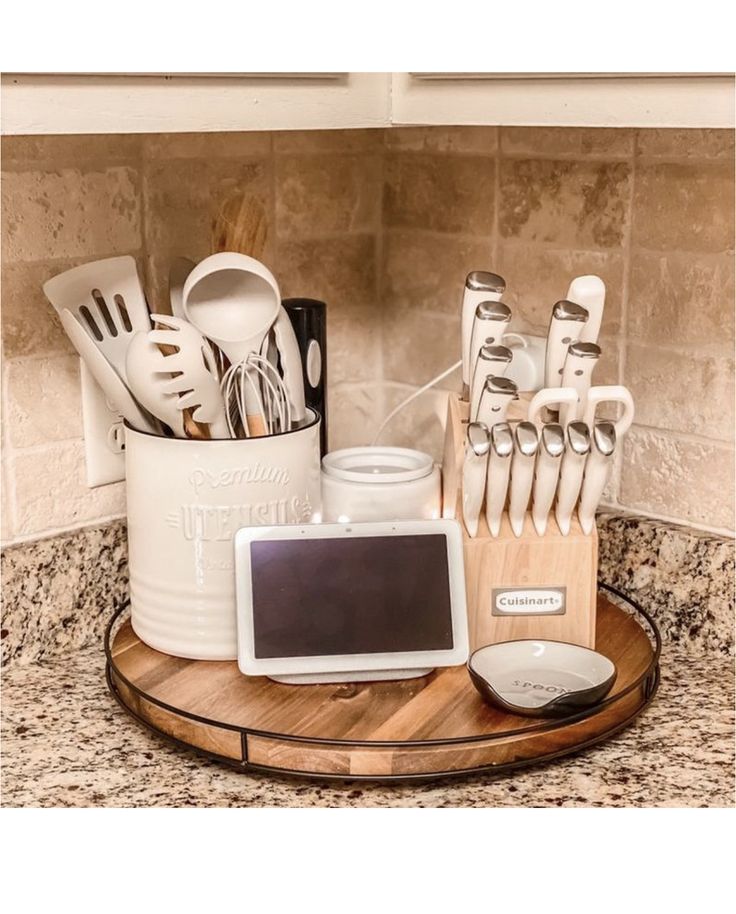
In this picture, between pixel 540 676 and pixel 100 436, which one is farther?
pixel 100 436

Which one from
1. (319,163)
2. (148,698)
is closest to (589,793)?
(148,698)

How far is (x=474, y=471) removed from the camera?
3.44ft

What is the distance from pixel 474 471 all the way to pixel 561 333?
14cm

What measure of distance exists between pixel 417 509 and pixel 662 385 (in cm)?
30

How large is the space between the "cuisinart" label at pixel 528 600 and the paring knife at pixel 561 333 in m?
0.18

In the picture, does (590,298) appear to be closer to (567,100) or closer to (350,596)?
(567,100)

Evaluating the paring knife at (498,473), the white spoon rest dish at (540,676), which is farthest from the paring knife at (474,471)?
the white spoon rest dish at (540,676)

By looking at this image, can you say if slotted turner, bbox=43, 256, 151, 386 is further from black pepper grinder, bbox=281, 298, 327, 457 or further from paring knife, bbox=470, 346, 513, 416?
paring knife, bbox=470, 346, 513, 416

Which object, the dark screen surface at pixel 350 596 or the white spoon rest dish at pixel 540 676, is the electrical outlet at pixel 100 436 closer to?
the dark screen surface at pixel 350 596

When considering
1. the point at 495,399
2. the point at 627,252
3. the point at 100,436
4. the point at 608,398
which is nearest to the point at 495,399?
the point at 495,399

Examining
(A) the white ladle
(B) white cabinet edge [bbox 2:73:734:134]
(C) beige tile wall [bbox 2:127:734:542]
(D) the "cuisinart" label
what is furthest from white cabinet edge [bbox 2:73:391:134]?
(D) the "cuisinart" label

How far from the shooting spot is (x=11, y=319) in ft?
3.75

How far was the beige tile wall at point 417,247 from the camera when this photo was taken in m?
1.17
